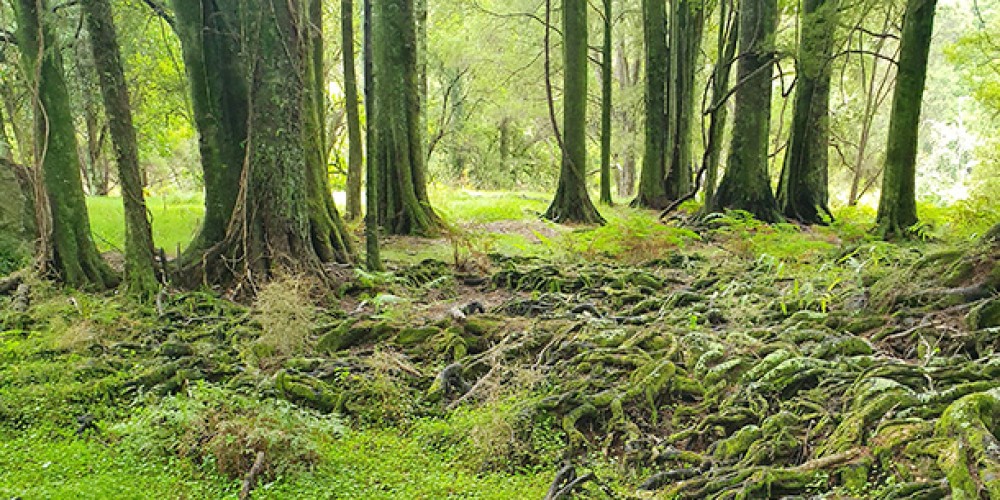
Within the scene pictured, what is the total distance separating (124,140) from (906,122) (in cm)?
1016

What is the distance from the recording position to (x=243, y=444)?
3.45 meters

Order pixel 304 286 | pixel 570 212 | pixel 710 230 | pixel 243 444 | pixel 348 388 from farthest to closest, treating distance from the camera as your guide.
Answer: pixel 570 212
pixel 710 230
pixel 304 286
pixel 348 388
pixel 243 444

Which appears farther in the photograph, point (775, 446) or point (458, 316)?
point (458, 316)

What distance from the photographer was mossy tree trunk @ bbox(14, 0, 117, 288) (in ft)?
22.2

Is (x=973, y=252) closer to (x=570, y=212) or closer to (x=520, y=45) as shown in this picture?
(x=570, y=212)

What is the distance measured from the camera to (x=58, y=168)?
6910 mm

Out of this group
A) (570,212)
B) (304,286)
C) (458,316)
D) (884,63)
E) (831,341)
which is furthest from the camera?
(884,63)

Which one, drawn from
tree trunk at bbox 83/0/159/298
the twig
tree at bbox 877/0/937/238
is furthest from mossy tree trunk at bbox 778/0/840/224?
the twig

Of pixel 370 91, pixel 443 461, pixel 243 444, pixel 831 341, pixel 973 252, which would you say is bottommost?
pixel 443 461

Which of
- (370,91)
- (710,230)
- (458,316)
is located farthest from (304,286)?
(710,230)

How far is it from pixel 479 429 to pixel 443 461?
0.91 ft

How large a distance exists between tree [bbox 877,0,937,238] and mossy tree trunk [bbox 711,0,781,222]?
6.79 feet

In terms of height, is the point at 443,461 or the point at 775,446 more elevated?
the point at 775,446

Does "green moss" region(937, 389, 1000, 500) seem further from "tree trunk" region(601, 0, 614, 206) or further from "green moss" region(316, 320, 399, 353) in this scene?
"tree trunk" region(601, 0, 614, 206)
